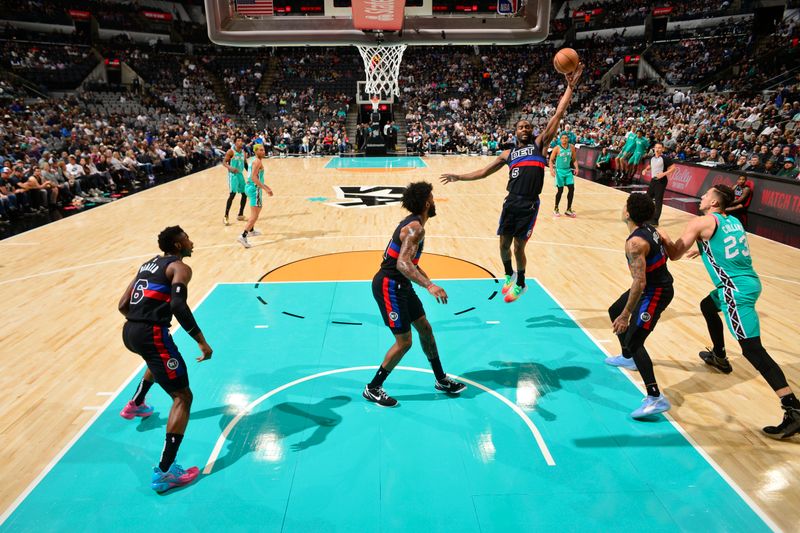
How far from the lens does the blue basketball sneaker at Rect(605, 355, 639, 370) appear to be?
5.10 meters

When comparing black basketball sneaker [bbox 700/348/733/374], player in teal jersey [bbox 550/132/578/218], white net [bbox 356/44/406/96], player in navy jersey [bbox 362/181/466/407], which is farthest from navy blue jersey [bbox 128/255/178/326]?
player in teal jersey [bbox 550/132/578/218]

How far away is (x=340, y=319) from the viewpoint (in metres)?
6.32

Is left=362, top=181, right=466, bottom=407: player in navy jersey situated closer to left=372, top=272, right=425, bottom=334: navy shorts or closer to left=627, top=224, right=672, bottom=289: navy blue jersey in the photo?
left=372, top=272, right=425, bottom=334: navy shorts

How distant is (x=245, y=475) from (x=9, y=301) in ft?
17.9

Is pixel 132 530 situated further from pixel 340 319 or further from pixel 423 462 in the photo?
pixel 340 319

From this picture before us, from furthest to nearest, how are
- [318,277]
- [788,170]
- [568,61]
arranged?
[788,170] → [318,277] → [568,61]

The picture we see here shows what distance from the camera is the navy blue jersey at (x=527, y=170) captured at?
5.80 meters

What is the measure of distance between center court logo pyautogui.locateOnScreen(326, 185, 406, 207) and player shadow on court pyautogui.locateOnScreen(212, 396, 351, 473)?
969 centimetres

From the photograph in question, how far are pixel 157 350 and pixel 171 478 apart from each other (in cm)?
84

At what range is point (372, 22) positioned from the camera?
30.8 ft

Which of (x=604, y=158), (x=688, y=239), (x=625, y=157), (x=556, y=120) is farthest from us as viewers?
(x=604, y=158)

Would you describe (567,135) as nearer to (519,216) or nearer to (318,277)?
(519,216)

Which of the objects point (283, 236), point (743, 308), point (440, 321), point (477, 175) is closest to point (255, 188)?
point (283, 236)

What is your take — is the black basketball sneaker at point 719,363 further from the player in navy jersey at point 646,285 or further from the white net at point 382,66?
the white net at point 382,66
